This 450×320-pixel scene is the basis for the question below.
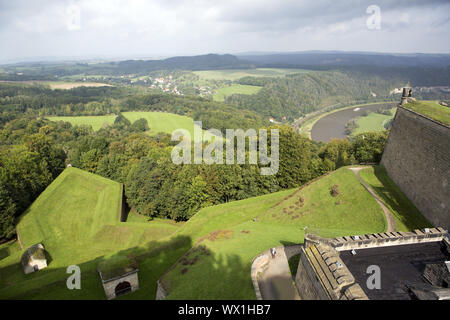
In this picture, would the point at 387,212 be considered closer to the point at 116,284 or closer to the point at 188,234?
the point at 188,234

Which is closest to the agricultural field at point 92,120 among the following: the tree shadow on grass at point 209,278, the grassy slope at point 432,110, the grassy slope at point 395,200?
the tree shadow on grass at point 209,278

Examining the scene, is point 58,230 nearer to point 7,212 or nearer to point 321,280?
point 7,212

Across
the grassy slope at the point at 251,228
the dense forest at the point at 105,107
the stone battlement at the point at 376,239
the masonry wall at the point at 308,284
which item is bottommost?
the grassy slope at the point at 251,228

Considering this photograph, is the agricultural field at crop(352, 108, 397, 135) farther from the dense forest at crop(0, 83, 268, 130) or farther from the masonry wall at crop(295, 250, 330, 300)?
the masonry wall at crop(295, 250, 330, 300)

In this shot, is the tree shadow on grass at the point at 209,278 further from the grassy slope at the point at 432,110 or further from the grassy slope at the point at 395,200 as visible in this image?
the grassy slope at the point at 432,110

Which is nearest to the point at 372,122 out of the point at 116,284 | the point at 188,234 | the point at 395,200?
the point at 395,200
